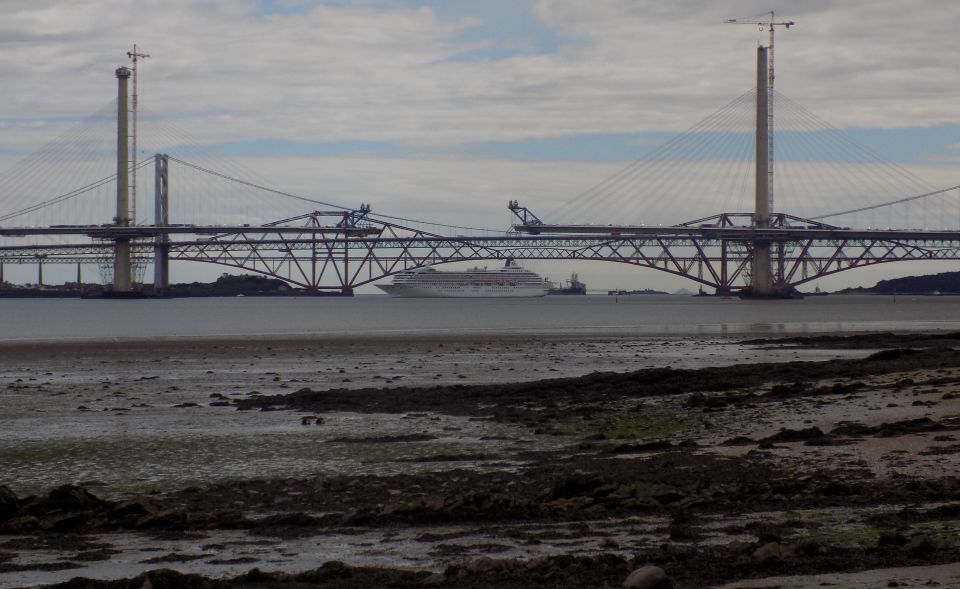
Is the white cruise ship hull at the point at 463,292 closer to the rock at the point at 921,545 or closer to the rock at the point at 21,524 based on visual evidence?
the rock at the point at 21,524

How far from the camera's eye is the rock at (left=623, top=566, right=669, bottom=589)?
549 cm

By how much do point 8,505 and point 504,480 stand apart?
11.2 feet

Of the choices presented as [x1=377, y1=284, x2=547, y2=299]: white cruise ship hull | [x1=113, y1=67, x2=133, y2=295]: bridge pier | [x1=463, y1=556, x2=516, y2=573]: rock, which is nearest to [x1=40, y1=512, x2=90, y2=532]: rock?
[x1=463, y1=556, x2=516, y2=573]: rock

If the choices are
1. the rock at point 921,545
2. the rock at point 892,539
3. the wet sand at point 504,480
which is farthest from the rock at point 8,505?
the rock at point 921,545

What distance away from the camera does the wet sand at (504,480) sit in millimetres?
6324

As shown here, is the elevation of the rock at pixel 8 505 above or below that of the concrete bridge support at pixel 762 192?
below

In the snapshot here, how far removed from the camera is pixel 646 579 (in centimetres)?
552

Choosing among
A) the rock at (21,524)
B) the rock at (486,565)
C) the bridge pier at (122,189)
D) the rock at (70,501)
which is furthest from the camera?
the bridge pier at (122,189)

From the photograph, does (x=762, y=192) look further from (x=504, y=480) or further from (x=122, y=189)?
(x=504, y=480)

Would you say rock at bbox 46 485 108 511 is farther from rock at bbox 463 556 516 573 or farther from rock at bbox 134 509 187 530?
rock at bbox 463 556 516 573

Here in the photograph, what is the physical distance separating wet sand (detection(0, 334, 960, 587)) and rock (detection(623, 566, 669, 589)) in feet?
0.74

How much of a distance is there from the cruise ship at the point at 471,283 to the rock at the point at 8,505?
12354 centimetres

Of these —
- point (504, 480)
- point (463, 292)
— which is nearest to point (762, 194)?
point (463, 292)

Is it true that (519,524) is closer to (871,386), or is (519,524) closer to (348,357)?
(871,386)
